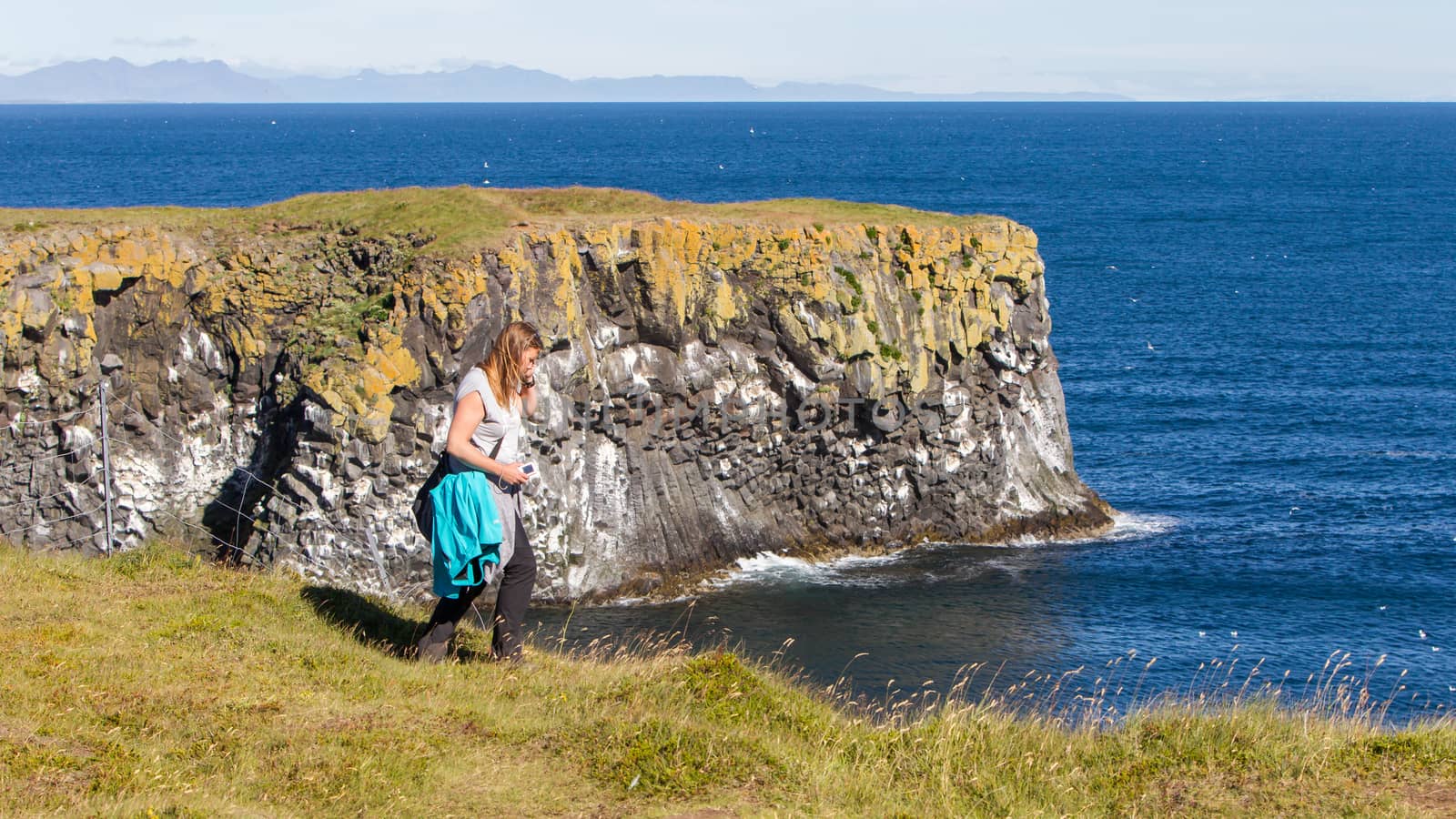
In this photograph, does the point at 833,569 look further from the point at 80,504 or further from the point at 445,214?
the point at 80,504

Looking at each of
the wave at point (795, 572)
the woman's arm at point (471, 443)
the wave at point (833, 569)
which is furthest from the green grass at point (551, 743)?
the wave at point (833, 569)

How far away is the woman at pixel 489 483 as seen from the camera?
10.6 metres

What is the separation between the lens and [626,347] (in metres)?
35.2

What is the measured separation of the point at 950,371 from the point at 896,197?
8486cm

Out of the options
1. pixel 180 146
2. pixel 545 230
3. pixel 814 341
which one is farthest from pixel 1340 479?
pixel 180 146

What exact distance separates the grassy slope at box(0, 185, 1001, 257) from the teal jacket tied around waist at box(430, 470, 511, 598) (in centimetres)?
2222

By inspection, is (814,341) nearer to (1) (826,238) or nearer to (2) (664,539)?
(1) (826,238)

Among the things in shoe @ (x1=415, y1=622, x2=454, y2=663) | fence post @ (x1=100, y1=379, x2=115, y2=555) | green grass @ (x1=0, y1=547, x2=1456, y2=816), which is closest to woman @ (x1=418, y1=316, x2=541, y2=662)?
shoe @ (x1=415, y1=622, x2=454, y2=663)

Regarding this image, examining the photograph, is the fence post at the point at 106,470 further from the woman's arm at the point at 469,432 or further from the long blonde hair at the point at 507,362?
the long blonde hair at the point at 507,362

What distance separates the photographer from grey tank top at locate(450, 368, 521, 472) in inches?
420

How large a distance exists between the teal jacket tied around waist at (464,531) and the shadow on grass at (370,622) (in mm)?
1189

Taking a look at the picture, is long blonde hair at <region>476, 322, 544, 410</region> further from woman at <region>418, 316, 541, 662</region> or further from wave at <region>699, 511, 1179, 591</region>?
wave at <region>699, 511, 1179, 591</region>

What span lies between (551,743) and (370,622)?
4.41 metres

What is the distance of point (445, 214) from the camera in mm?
35031
